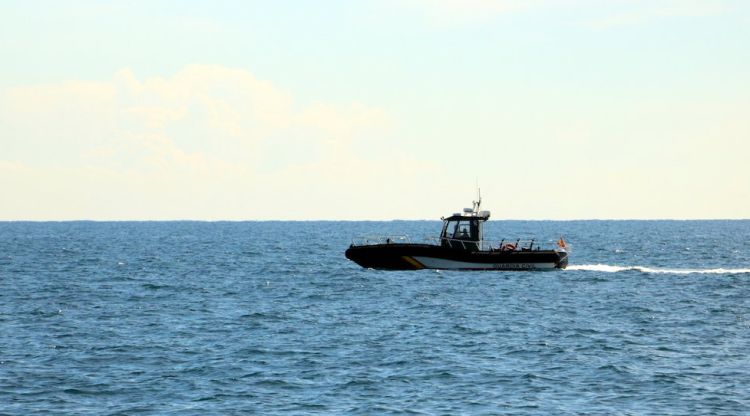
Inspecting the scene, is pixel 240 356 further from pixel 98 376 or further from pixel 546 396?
pixel 546 396

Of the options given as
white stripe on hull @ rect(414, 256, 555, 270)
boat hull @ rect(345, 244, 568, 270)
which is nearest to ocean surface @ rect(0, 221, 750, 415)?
white stripe on hull @ rect(414, 256, 555, 270)

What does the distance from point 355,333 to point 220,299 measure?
16.9 metres

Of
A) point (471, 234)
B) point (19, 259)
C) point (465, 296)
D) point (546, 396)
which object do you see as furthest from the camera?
point (19, 259)

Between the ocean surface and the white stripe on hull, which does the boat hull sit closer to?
the white stripe on hull

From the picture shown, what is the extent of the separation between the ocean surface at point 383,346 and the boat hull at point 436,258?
3.41 ft

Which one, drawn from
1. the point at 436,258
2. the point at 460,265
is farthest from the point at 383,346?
the point at 460,265

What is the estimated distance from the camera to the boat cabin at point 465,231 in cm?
6062

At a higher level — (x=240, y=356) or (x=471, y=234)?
(x=471, y=234)

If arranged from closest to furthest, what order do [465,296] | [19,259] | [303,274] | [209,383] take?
[209,383] < [465,296] < [303,274] < [19,259]

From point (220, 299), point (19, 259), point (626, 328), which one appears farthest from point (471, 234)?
point (19, 259)

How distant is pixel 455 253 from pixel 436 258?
1.22m

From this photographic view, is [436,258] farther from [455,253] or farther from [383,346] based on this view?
[383,346]

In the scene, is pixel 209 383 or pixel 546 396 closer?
pixel 546 396

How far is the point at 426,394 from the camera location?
2745 cm
